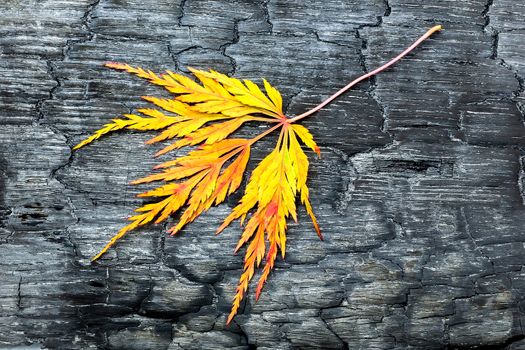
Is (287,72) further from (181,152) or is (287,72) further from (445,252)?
(445,252)

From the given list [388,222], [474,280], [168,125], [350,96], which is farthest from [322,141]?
[474,280]

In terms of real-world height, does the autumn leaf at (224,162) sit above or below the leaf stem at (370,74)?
below

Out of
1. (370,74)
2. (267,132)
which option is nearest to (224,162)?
(267,132)

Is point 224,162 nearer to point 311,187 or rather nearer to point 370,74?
point 311,187

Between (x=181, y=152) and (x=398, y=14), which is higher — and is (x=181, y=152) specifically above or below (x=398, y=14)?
below

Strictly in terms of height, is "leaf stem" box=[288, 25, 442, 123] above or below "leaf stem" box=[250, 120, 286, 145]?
above
